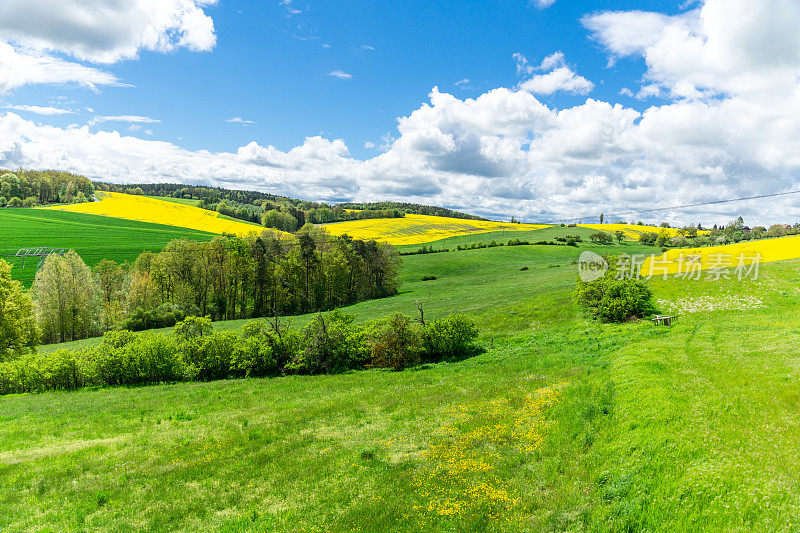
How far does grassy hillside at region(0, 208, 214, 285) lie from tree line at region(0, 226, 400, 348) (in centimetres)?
1084

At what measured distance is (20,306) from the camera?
123 feet

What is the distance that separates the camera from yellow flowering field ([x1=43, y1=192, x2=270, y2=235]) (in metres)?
128

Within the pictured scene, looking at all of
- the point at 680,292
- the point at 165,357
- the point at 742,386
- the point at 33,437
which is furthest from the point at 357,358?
the point at 680,292

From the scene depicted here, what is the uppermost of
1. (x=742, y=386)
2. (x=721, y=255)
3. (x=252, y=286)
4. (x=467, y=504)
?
(x=721, y=255)

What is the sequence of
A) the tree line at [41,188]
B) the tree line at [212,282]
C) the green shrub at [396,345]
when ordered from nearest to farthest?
the green shrub at [396,345], the tree line at [212,282], the tree line at [41,188]

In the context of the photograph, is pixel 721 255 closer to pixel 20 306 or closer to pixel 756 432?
pixel 756 432

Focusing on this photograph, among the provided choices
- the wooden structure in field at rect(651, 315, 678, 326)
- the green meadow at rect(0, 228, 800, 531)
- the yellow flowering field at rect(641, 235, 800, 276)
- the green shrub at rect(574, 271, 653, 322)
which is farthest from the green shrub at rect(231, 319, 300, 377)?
the yellow flowering field at rect(641, 235, 800, 276)

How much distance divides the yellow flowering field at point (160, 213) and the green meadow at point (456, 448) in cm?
10798

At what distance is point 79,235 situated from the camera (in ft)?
312

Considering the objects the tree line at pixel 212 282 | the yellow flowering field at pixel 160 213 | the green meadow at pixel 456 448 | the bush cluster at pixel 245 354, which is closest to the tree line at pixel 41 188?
the yellow flowering field at pixel 160 213

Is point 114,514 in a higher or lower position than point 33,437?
higher

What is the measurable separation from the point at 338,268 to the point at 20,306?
1859 inches

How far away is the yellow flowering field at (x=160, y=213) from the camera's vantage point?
128 meters

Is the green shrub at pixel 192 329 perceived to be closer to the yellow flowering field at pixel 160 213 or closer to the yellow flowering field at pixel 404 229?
the yellow flowering field at pixel 160 213
